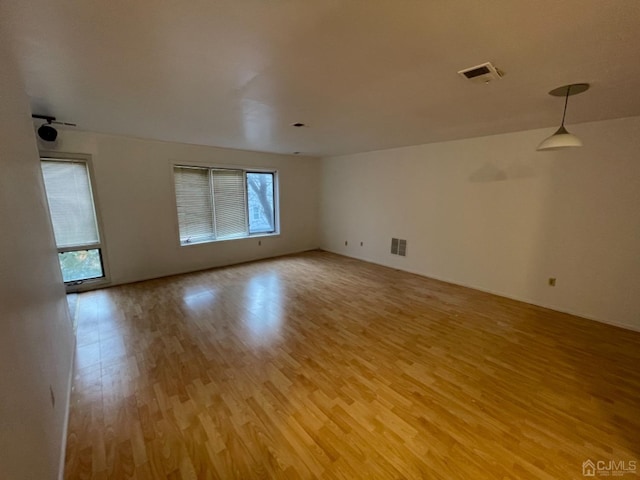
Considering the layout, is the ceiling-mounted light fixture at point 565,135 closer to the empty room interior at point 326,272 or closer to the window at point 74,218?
the empty room interior at point 326,272

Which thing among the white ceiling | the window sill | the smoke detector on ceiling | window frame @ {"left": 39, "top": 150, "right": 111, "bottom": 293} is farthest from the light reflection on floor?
the smoke detector on ceiling

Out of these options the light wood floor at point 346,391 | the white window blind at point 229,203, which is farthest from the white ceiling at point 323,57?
the light wood floor at point 346,391

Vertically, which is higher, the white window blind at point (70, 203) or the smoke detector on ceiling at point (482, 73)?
the smoke detector on ceiling at point (482, 73)

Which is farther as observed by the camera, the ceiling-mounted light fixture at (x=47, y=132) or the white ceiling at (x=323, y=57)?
the ceiling-mounted light fixture at (x=47, y=132)

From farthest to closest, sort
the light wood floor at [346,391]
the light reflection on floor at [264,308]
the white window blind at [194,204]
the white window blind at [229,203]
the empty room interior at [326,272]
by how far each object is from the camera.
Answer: the white window blind at [229,203] → the white window blind at [194,204] → the light reflection on floor at [264,308] → the light wood floor at [346,391] → the empty room interior at [326,272]

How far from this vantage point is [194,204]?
4.96m

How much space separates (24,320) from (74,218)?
356 centimetres

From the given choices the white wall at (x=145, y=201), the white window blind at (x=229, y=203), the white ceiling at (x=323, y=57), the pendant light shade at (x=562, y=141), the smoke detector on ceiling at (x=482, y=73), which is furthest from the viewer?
the white window blind at (x=229, y=203)

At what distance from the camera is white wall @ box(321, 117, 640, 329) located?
295cm

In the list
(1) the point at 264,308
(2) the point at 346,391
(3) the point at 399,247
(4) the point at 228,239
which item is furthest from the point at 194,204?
(2) the point at 346,391

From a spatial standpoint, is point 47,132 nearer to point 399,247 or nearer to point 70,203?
point 70,203

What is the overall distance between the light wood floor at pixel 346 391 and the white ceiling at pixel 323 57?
242 centimetres

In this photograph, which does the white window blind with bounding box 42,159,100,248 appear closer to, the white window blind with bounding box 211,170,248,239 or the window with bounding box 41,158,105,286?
the window with bounding box 41,158,105,286

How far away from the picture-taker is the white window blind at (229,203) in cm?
522
